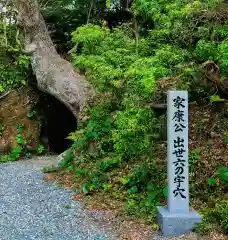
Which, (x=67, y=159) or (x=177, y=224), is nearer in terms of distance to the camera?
(x=177, y=224)

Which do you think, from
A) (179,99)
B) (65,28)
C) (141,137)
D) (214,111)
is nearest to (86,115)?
(141,137)

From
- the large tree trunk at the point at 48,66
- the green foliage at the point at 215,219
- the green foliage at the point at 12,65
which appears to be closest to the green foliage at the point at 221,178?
the green foliage at the point at 215,219

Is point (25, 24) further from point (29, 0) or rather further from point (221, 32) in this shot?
point (221, 32)

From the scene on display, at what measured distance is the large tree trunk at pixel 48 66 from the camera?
8828mm

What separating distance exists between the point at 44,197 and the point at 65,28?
8.10 meters

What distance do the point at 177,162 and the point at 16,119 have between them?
21.9ft

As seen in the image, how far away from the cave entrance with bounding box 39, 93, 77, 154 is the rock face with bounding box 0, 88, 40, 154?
0.37 metres

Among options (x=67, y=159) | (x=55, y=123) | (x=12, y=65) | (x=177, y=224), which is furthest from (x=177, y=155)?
(x=55, y=123)

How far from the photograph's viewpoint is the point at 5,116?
10234 mm

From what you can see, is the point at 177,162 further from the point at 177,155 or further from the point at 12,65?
the point at 12,65

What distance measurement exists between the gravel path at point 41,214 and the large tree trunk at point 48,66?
231 cm

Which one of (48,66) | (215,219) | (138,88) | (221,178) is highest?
(48,66)

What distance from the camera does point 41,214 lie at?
17.2 feet

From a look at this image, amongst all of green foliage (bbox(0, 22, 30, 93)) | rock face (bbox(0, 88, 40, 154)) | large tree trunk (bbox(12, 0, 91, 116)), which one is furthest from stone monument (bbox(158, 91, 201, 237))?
green foliage (bbox(0, 22, 30, 93))
